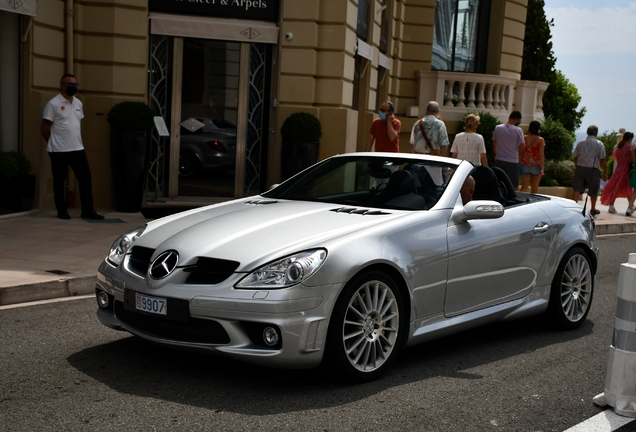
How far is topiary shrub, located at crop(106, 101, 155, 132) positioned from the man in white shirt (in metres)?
1.08

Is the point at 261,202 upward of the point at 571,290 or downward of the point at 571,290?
upward

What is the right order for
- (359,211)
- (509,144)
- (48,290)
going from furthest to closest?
(509,144) < (48,290) < (359,211)

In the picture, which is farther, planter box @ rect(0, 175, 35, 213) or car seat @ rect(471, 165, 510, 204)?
planter box @ rect(0, 175, 35, 213)

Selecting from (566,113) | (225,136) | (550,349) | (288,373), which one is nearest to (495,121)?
(225,136)

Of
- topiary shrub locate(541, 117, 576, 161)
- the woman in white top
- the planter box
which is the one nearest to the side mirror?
the woman in white top

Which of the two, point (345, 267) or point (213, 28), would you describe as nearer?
point (345, 267)

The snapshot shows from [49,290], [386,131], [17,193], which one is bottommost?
[49,290]

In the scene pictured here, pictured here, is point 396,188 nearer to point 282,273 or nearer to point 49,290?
point 282,273

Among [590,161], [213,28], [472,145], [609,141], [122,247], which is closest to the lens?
[122,247]

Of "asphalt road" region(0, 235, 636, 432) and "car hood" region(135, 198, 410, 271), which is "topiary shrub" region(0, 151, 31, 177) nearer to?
"asphalt road" region(0, 235, 636, 432)

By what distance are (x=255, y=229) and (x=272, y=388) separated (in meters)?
0.97

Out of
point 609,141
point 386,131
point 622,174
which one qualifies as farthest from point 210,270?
point 609,141

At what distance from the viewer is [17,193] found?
39.5 feet

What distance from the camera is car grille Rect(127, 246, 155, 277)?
17.4ft
